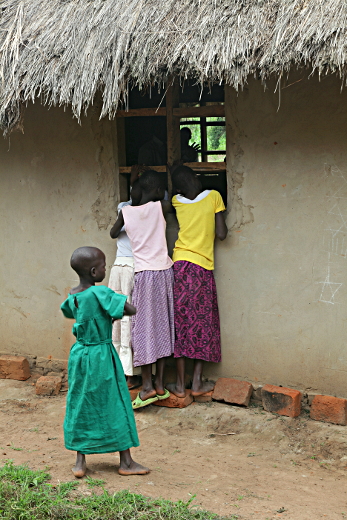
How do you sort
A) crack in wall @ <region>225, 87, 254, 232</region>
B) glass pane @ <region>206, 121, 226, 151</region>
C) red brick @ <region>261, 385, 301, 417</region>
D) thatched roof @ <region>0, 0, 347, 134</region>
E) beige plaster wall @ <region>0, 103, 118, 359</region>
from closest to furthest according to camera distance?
1. thatched roof @ <region>0, 0, 347, 134</region>
2. red brick @ <region>261, 385, 301, 417</region>
3. crack in wall @ <region>225, 87, 254, 232</region>
4. beige plaster wall @ <region>0, 103, 118, 359</region>
5. glass pane @ <region>206, 121, 226, 151</region>

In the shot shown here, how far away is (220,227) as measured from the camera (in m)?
4.61

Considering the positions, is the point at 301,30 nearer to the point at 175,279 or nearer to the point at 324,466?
the point at 175,279

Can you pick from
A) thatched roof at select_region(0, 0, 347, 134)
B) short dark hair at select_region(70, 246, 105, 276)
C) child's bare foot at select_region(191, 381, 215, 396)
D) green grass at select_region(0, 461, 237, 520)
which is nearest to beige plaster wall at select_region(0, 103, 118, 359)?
thatched roof at select_region(0, 0, 347, 134)

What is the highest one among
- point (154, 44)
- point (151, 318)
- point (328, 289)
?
point (154, 44)

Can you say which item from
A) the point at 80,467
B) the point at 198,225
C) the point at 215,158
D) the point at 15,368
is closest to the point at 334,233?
the point at 198,225

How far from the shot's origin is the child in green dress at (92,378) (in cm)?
338

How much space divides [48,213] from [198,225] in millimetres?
1529

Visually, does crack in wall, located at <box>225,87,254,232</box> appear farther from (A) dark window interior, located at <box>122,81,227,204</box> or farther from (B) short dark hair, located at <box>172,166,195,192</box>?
(A) dark window interior, located at <box>122,81,227,204</box>

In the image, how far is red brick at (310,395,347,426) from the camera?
427 centimetres

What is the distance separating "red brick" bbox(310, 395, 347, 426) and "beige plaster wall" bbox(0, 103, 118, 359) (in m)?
2.10

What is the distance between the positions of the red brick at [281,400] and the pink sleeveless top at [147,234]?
1.27 meters

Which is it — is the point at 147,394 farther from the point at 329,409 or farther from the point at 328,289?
the point at 328,289

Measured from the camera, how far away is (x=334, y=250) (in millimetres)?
4309

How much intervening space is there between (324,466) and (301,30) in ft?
9.27
